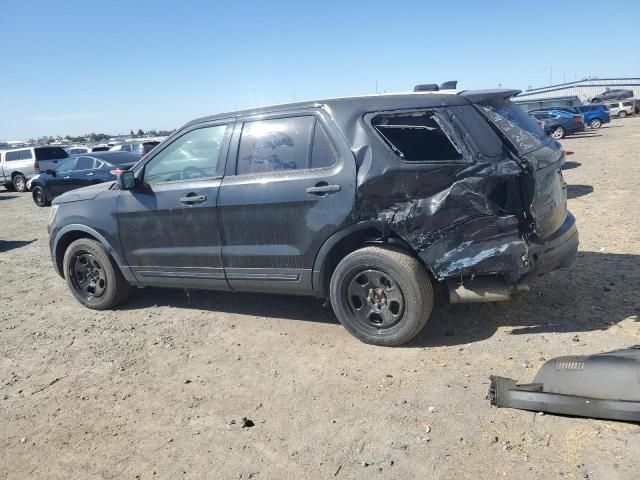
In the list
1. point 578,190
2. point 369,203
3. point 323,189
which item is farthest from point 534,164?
point 578,190

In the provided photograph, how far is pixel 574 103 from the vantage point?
131ft

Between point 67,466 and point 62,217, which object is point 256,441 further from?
point 62,217

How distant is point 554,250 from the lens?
3.87 meters

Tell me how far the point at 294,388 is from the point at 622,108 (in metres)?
46.0

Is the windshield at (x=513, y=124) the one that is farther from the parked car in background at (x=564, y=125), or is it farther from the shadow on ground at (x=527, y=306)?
the parked car in background at (x=564, y=125)

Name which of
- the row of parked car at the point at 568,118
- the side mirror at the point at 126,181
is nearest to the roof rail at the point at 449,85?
the side mirror at the point at 126,181

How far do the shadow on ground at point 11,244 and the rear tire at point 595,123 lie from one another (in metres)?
33.2

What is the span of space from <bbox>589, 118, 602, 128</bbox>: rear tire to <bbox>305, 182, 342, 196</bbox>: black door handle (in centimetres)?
3417

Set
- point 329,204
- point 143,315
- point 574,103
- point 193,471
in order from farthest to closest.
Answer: point 574,103
point 143,315
point 329,204
point 193,471

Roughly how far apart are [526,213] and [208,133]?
2.79 m

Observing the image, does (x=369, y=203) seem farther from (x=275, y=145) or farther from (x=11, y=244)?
(x=11, y=244)

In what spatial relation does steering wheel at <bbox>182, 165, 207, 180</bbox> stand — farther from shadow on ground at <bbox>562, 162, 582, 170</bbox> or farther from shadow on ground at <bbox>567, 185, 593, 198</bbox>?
shadow on ground at <bbox>562, 162, 582, 170</bbox>

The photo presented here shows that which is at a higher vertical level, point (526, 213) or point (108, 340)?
point (526, 213)

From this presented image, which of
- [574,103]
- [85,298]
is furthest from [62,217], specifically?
[574,103]
